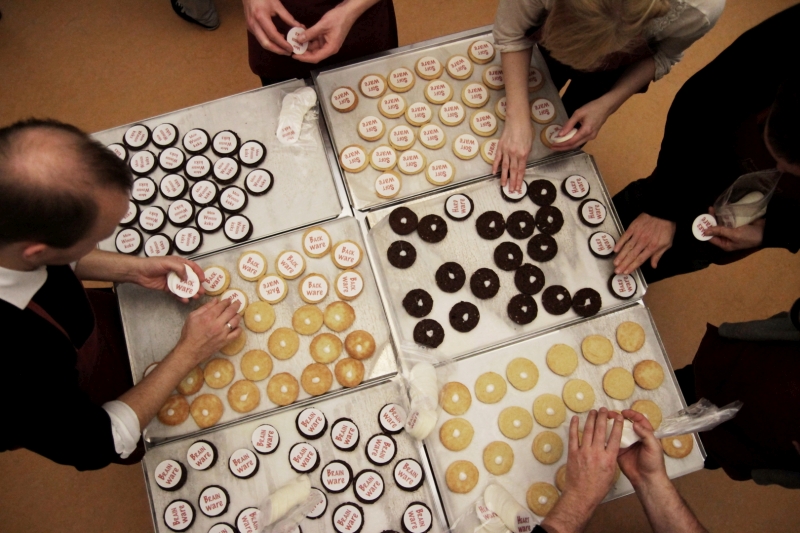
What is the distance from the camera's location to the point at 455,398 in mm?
1933

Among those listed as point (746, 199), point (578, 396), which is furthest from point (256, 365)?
point (746, 199)

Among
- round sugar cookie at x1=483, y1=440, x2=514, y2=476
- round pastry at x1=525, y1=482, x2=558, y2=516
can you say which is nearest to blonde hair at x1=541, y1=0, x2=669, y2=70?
round sugar cookie at x1=483, y1=440, x2=514, y2=476

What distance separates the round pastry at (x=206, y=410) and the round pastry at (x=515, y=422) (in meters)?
1.07

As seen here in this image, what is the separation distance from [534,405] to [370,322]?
0.72 meters

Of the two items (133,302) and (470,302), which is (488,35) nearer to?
(470,302)

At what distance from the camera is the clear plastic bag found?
176cm

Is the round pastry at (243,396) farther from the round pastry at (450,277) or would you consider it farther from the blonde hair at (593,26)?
the blonde hair at (593,26)

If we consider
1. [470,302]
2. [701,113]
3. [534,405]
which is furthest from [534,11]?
[534,405]

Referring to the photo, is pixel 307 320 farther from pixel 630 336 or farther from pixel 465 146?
pixel 630 336

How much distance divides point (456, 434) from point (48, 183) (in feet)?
4.99

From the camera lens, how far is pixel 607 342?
2006 millimetres

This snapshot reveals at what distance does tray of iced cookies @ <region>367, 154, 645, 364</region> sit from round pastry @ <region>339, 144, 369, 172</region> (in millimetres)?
218

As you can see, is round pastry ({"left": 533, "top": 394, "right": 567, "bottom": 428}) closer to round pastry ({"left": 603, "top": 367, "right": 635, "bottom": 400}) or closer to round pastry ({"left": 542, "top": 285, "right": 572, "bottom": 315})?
round pastry ({"left": 603, "top": 367, "right": 635, "bottom": 400})

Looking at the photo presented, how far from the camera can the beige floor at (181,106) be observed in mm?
2844
